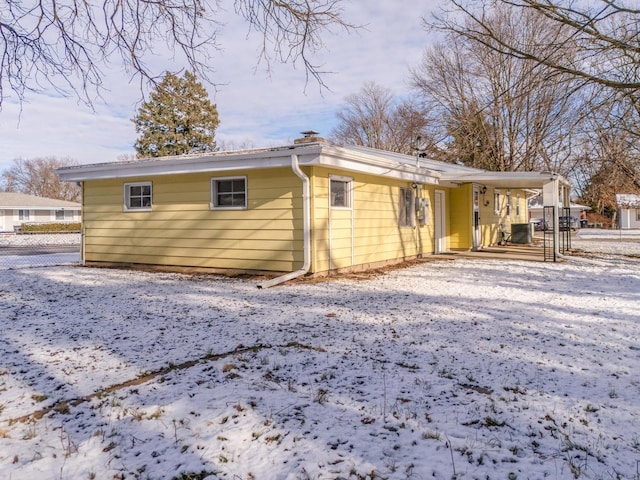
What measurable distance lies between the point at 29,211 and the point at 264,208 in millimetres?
38419

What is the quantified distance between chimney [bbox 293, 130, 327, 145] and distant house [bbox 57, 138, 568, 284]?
0.24 ft

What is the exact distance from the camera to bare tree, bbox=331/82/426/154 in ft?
115

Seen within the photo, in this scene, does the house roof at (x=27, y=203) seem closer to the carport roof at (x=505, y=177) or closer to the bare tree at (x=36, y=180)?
the bare tree at (x=36, y=180)

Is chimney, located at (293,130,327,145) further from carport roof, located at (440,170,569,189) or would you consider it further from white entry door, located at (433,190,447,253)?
white entry door, located at (433,190,447,253)

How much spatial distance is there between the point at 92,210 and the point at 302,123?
23.3 ft

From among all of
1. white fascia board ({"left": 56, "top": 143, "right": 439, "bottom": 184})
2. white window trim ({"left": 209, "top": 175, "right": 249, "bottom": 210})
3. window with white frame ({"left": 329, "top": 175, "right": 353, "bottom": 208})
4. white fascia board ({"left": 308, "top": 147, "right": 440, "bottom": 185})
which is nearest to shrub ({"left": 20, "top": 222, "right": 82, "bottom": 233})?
white fascia board ({"left": 56, "top": 143, "right": 439, "bottom": 184})

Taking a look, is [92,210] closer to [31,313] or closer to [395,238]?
[31,313]

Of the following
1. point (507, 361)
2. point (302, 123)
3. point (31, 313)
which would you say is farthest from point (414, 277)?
point (302, 123)

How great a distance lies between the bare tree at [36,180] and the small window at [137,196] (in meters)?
49.6

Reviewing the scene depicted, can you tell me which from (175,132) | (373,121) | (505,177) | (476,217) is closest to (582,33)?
(505,177)

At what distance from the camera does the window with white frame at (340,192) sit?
9762mm

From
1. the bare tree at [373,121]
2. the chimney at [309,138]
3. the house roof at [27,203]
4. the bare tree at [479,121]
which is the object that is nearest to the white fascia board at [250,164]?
the chimney at [309,138]

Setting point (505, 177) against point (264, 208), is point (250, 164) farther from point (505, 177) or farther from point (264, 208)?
point (505, 177)

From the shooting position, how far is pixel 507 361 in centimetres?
419
